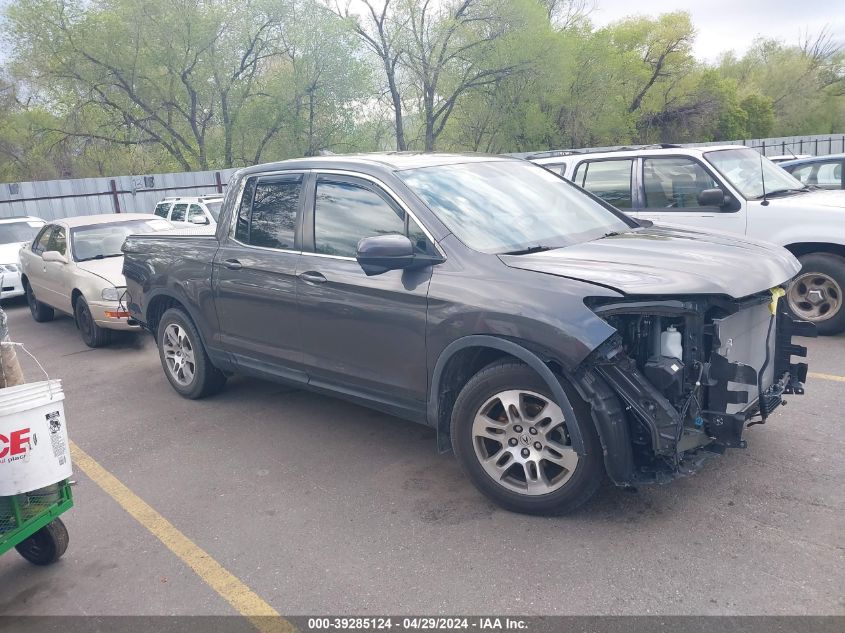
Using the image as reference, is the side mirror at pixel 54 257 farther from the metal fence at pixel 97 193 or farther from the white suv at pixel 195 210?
the metal fence at pixel 97 193

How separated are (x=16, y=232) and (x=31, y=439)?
12.3m

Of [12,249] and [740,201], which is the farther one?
[12,249]

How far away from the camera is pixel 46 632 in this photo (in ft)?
10.1

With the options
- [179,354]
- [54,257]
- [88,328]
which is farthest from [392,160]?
[54,257]

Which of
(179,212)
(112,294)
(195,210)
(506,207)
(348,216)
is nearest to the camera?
(506,207)

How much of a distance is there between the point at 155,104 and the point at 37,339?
2505cm

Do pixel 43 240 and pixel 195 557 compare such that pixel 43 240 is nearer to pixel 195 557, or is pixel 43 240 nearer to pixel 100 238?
pixel 100 238

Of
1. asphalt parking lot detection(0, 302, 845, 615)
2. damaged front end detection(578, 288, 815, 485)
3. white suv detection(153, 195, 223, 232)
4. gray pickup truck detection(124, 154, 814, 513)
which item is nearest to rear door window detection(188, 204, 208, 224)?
white suv detection(153, 195, 223, 232)

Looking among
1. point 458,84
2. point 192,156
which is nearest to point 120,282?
point 192,156

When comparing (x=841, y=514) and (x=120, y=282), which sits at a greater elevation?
(x=120, y=282)

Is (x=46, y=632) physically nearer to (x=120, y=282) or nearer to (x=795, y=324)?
(x=795, y=324)

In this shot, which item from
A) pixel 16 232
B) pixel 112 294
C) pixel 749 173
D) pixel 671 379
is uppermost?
pixel 749 173

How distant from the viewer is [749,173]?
7.37 metres

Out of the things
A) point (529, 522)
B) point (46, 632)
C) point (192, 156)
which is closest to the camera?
point (46, 632)
